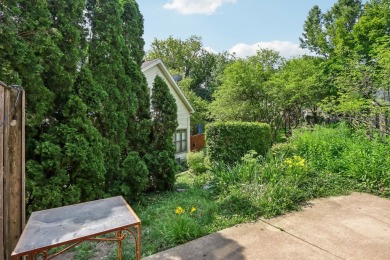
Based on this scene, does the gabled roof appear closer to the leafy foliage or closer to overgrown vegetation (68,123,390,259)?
the leafy foliage

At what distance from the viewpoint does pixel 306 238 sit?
3.16 m

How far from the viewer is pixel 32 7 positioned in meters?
3.76

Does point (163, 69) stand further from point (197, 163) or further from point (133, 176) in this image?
point (133, 176)

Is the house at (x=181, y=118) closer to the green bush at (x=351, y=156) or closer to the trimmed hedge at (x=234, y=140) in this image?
the trimmed hedge at (x=234, y=140)

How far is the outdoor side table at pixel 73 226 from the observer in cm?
169

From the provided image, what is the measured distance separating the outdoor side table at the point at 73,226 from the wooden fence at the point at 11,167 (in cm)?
21

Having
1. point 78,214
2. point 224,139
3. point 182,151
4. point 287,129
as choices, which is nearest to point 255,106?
point 287,129

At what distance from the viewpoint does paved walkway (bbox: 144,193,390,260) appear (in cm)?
279

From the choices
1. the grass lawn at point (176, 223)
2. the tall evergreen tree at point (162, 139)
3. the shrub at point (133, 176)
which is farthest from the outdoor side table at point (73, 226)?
the tall evergreen tree at point (162, 139)

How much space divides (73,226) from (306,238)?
2842 millimetres

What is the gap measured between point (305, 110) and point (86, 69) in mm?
13897

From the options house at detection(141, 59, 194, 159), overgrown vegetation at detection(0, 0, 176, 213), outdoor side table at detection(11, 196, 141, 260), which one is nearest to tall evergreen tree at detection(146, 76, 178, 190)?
overgrown vegetation at detection(0, 0, 176, 213)

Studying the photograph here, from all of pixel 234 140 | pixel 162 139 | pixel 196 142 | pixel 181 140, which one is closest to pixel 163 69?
pixel 181 140

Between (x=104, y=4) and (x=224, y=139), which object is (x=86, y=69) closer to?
(x=104, y=4)
